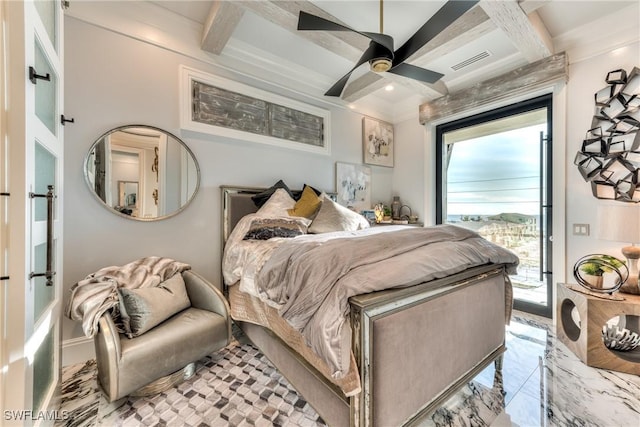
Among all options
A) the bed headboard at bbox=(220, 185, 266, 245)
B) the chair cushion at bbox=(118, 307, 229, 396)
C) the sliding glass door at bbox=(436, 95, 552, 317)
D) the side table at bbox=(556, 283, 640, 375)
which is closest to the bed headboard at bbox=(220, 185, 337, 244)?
the bed headboard at bbox=(220, 185, 266, 245)

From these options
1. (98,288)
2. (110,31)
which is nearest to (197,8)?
(110,31)

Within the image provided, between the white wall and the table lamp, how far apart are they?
123 inches

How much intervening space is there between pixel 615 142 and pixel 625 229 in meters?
0.95

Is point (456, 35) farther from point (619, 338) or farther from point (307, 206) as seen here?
point (619, 338)

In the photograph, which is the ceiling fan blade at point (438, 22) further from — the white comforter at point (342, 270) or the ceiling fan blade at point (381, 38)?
the white comforter at point (342, 270)

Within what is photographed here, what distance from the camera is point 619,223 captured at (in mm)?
1874

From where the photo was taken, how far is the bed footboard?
973 millimetres

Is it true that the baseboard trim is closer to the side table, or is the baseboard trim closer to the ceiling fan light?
the ceiling fan light

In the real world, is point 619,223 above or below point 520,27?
below

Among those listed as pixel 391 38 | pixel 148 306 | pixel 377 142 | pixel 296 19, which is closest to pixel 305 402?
pixel 148 306

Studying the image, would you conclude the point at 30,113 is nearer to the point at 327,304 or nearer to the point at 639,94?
the point at 327,304

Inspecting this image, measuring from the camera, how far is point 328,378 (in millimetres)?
1143

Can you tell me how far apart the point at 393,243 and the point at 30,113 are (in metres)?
1.67

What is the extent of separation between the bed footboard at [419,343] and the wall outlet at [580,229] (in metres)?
1.66
